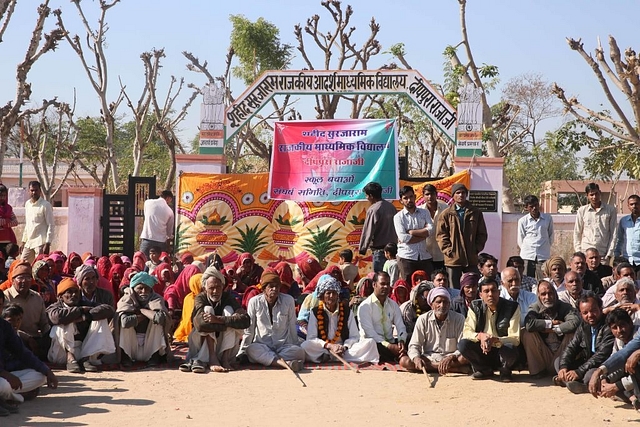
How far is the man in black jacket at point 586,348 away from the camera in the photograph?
23.2 feet

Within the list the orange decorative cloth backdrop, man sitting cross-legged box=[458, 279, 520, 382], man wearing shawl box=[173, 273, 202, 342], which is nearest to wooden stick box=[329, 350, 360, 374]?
man sitting cross-legged box=[458, 279, 520, 382]

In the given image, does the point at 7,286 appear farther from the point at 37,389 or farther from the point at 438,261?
the point at 438,261

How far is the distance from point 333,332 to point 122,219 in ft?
19.5

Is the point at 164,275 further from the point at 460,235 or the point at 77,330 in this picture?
the point at 460,235

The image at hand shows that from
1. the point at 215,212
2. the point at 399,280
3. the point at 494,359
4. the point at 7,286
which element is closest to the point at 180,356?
the point at 7,286

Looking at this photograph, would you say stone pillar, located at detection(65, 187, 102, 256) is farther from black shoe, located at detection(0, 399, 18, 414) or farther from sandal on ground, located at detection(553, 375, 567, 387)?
sandal on ground, located at detection(553, 375, 567, 387)

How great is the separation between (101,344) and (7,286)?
47.5 inches

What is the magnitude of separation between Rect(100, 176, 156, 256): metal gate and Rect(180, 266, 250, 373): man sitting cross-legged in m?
5.41

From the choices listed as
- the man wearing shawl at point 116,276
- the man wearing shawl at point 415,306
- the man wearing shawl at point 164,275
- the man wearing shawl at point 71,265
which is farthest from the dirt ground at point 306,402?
the man wearing shawl at point 71,265

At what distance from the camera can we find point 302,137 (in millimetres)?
12547

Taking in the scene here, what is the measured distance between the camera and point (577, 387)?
23.5 ft

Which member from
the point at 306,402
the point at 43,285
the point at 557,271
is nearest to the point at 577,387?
the point at 557,271

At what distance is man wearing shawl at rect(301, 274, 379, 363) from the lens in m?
8.39

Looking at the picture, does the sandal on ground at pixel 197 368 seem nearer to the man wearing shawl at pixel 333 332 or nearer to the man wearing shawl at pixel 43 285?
the man wearing shawl at pixel 333 332
